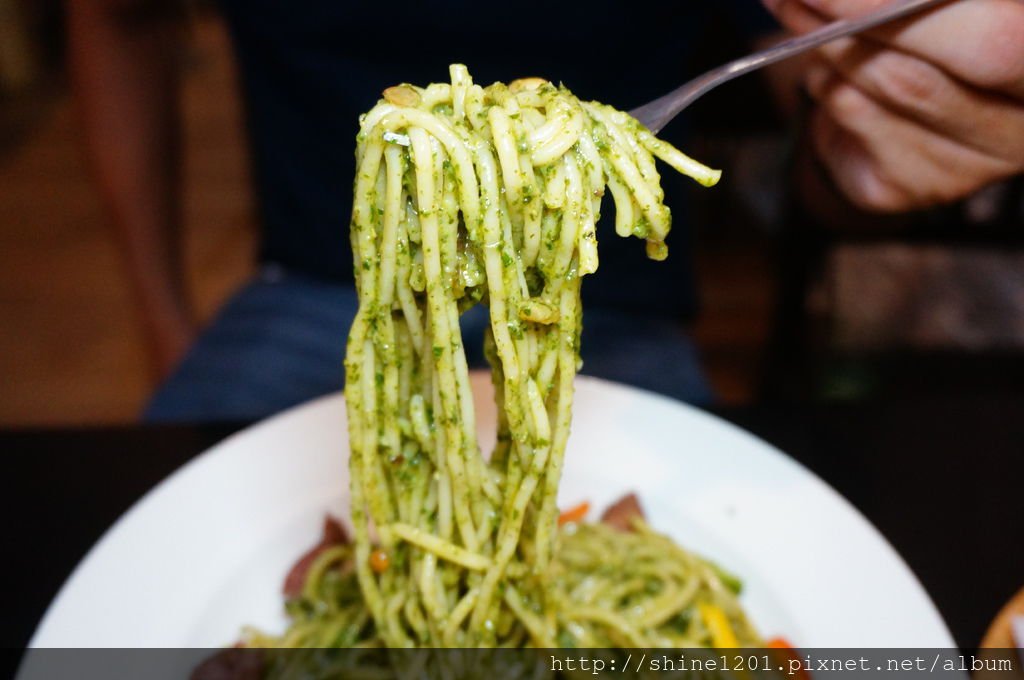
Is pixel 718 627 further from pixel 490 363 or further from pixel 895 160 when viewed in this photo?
pixel 895 160

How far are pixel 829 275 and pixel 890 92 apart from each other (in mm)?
2495

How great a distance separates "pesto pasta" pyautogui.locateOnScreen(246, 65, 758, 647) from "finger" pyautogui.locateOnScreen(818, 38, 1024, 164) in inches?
20.0

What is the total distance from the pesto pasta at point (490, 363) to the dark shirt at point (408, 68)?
1.02m

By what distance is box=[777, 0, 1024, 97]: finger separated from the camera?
1.12 meters

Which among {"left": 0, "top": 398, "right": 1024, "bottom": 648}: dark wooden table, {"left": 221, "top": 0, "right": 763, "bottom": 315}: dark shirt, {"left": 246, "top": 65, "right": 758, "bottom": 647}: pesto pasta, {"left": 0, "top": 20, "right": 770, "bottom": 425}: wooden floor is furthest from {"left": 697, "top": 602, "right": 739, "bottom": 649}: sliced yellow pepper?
{"left": 0, "top": 20, "right": 770, "bottom": 425}: wooden floor

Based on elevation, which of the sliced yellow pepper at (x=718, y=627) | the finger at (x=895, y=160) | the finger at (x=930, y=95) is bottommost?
the sliced yellow pepper at (x=718, y=627)

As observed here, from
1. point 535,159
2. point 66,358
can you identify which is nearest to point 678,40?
point 535,159

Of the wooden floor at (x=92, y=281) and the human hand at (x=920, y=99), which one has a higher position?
the human hand at (x=920, y=99)

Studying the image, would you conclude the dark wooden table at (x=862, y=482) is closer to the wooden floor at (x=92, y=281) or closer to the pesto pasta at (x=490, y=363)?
the pesto pasta at (x=490, y=363)

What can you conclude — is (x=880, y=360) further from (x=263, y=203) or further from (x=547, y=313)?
(x=547, y=313)

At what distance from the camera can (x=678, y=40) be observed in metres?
2.18

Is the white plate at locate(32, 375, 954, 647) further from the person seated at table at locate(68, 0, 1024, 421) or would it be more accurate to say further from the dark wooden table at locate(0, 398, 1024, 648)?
the person seated at table at locate(68, 0, 1024, 421)

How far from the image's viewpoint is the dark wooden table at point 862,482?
4.44 ft

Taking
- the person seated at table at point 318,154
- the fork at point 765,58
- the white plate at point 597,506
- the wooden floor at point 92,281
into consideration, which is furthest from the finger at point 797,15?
the wooden floor at point 92,281
